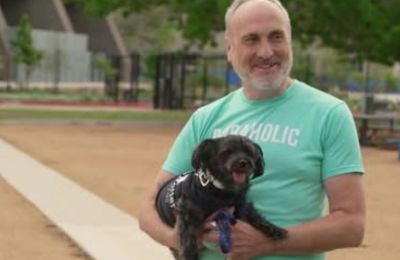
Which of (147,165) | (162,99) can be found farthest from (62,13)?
(147,165)

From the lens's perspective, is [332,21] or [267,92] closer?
[267,92]

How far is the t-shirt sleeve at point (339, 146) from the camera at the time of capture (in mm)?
3061

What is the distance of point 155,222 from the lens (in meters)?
3.38

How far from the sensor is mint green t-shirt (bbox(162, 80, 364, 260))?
3.09m

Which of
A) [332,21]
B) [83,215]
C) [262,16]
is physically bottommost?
[83,215]

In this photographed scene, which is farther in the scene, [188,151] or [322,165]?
[188,151]

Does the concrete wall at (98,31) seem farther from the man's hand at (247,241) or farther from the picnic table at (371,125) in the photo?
the man's hand at (247,241)

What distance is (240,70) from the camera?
125 inches

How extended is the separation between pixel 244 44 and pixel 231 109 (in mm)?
274

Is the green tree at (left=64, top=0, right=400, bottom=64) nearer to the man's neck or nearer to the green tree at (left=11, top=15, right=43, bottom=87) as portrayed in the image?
the man's neck

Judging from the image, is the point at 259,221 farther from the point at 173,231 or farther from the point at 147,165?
the point at 147,165

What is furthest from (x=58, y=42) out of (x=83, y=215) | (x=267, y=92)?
(x=267, y=92)

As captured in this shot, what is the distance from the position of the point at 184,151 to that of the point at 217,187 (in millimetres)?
494

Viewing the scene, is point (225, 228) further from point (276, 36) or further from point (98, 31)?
point (98, 31)
